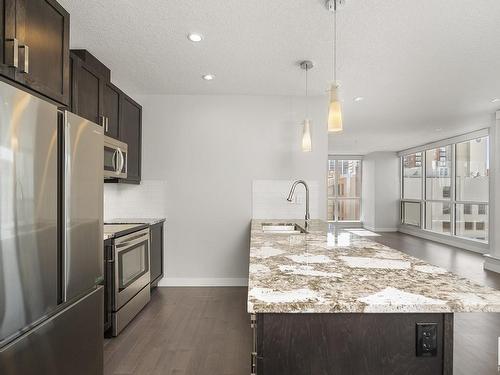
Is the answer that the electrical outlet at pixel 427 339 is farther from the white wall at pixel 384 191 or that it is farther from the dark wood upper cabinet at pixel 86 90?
the white wall at pixel 384 191

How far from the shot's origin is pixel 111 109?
3080 millimetres

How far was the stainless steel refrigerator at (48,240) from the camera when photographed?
1.27m

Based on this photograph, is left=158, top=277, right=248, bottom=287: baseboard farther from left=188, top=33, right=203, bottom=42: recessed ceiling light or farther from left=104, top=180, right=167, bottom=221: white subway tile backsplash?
left=188, top=33, right=203, bottom=42: recessed ceiling light

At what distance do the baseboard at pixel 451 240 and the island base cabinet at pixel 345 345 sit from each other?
6551 mm

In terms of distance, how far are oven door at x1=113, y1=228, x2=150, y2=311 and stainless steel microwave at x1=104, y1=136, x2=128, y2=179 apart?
61cm

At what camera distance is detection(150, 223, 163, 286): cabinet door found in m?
3.60

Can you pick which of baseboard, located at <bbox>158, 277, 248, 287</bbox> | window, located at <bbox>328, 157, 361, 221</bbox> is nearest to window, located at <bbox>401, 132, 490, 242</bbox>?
window, located at <bbox>328, 157, 361, 221</bbox>

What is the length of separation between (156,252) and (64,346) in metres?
2.15

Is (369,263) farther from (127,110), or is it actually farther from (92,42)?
(127,110)

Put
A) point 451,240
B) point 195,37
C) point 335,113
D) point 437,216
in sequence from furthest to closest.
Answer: point 437,216 → point 451,240 → point 195,37 → point 335,113

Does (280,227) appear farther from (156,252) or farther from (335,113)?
(335,113)

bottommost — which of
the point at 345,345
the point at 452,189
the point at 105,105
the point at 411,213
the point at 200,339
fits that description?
the point at 200,339

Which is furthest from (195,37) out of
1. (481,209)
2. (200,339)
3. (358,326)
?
(481,209)

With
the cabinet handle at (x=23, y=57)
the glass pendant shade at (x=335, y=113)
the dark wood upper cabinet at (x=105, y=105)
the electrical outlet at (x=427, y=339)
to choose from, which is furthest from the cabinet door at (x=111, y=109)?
the electrical outlet at (x=427, y=339)
